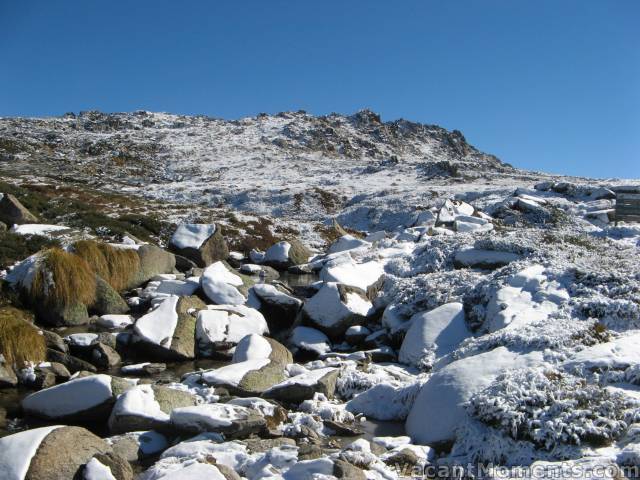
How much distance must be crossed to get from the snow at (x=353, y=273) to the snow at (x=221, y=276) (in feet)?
9.03

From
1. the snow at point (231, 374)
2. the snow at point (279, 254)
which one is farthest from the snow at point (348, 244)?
the snow at point (231, 374)

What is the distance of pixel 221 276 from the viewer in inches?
561

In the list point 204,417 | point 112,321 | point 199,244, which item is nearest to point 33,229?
point 199,244

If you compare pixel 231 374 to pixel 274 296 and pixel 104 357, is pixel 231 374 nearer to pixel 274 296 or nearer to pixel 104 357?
pixel 104 357

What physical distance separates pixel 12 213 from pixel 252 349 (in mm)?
12600

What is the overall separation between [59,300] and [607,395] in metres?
11.0

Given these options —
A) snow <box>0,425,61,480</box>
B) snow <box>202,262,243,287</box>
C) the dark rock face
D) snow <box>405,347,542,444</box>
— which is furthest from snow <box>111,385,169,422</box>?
snow <box>202,262,243,287</box>

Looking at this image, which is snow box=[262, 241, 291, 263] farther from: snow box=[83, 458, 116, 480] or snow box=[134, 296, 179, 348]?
snow box=[83, 458, 116, 480]

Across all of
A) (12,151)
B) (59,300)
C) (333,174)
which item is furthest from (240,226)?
(12,151)

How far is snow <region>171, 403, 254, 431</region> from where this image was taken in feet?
22.0

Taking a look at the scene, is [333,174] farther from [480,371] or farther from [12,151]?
[480,371]

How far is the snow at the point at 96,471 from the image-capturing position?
17.4 feet

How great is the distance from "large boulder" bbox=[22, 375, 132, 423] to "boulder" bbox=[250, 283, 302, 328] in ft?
19.5

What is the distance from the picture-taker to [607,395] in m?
6.13
